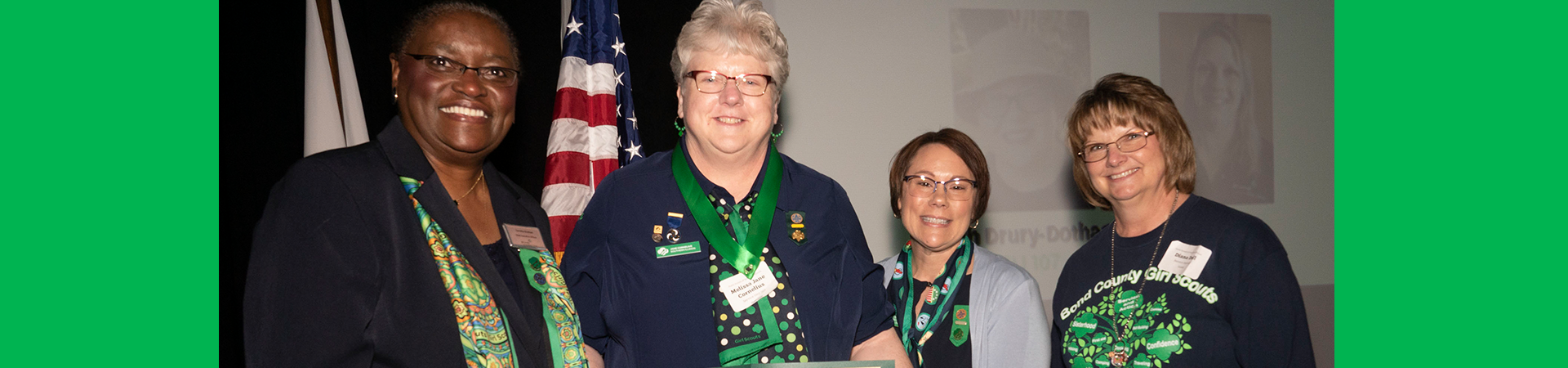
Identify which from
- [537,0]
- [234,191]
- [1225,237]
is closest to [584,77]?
[537,0]

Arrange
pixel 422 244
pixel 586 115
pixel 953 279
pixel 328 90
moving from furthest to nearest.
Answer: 1. pixel 586 115
2. pixel 328 90
3. pixel 953 279
4. pixel 422 244

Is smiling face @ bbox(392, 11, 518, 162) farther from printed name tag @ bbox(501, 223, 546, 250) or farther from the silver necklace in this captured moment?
the silver necklace

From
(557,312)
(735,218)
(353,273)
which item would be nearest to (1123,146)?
(735,218)

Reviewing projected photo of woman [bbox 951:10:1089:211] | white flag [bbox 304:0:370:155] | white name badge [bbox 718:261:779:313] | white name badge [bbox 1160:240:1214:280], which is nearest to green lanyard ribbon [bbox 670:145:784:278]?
white name badge [bbox 718:261:779:313]

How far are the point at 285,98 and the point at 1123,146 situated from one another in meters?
3.51

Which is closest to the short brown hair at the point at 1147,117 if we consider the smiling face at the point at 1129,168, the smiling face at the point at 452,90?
the smiling face at the point at 1129,168

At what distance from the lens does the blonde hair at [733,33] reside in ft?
6.51

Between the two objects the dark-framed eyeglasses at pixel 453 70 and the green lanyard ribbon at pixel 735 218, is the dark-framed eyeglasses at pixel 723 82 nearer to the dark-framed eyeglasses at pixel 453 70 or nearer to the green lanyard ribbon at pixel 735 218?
the green lanyard ribbon at pixel 735 218

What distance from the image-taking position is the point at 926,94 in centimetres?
500

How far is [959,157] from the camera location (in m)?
2.79

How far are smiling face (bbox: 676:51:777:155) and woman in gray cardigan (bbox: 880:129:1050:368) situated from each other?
0.97 metres

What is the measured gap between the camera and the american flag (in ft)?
11.8

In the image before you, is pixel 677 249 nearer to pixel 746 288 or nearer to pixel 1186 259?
pixel 746 288

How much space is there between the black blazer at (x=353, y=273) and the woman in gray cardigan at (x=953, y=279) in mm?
1447
